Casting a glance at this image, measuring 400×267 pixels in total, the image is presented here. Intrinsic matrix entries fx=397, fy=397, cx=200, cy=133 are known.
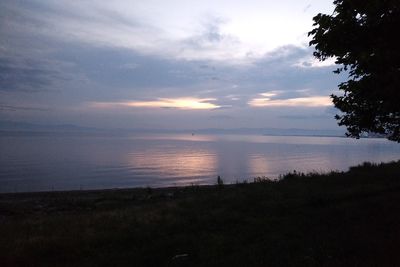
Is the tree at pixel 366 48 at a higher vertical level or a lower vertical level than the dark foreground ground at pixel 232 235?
higher

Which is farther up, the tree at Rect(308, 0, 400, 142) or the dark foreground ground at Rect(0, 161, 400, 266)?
the tree at Rect(308, 0, 400, 142)

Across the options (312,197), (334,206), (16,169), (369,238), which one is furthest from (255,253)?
(16,169)

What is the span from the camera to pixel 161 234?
44.9ft

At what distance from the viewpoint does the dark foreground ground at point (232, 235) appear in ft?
33.4

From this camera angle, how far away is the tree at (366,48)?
11.6 meters

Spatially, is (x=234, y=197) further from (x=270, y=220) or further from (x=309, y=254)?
(x=309, y=254)

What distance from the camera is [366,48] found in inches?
506

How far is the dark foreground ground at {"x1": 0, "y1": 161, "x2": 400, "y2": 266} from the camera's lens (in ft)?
33.4

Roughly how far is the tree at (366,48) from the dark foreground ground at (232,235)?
157 inches

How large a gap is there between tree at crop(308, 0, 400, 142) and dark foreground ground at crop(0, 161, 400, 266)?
157 inches

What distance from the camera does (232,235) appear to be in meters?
13.1

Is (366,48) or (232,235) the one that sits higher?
(366,48)

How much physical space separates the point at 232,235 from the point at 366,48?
748 cm

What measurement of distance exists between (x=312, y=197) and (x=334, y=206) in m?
2.46
